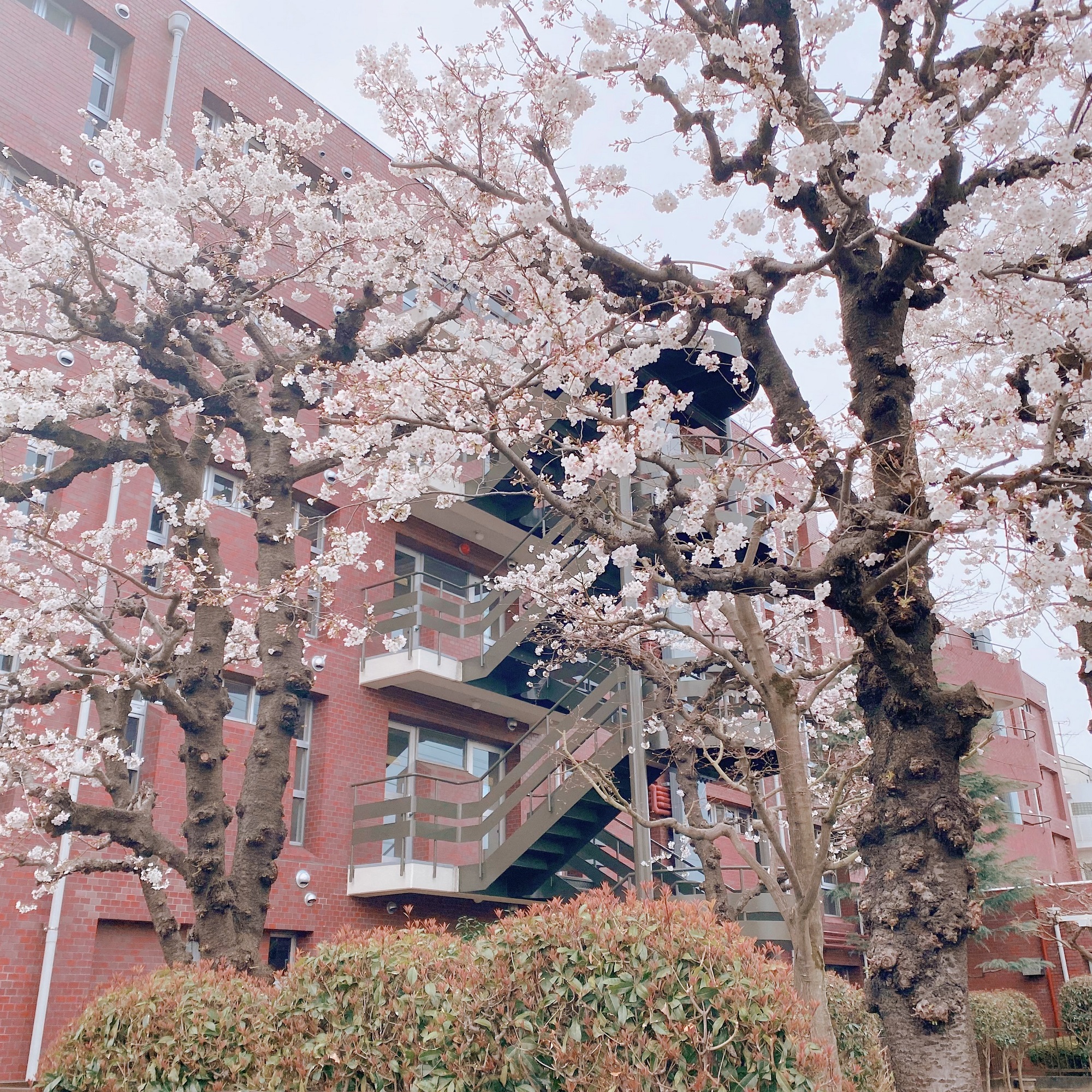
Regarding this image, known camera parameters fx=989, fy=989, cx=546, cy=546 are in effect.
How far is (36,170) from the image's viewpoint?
46.9 feet

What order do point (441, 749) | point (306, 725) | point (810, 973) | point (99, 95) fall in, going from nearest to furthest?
point (810, 973)
point (306, 725)
point (99, 95)
point (441, 749)

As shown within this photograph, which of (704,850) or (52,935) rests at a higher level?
(704,850)

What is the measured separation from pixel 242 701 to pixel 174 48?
10791 mm

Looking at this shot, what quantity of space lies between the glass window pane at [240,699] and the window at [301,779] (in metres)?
0.86

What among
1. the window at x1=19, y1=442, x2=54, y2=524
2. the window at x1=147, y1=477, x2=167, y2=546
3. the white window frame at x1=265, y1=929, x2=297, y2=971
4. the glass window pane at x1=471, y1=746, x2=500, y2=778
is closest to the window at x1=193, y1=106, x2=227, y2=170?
the window at x1=19, y1=442, x2=54, y2=524

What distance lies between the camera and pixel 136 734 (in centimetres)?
1310

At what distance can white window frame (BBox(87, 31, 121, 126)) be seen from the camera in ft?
51.0

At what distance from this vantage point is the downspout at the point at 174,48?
52.2 ft

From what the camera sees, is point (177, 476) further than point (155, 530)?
No

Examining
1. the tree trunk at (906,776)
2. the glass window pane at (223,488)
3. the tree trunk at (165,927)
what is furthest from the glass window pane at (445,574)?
the tree trunk at (906,776)

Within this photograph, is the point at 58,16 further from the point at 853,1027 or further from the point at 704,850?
the point at 853,1027

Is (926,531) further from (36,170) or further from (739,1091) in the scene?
(36,170)

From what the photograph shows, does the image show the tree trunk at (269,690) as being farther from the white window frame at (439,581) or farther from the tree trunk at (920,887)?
the white window frame at (439,581)

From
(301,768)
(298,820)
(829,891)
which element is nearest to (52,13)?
(301,768)
